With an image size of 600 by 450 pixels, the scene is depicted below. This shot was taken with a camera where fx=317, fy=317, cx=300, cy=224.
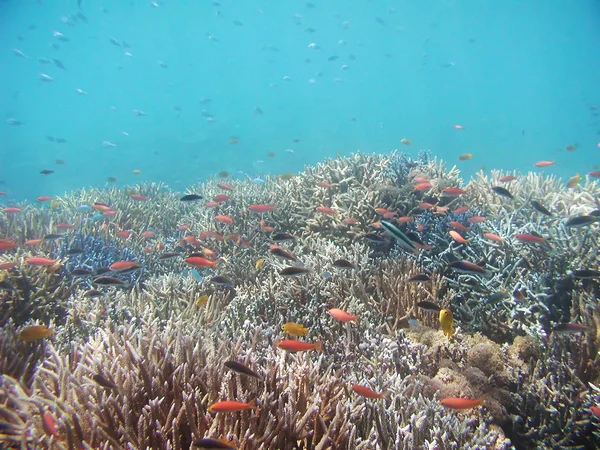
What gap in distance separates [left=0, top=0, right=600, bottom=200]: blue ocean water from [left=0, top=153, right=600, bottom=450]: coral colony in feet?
106

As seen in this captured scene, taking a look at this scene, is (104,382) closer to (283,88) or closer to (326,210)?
(326,210)

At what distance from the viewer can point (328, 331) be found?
4.28m

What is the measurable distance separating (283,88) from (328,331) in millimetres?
157189

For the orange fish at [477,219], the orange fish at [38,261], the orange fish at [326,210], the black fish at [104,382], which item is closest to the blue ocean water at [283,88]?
the orange fish at [326,210]

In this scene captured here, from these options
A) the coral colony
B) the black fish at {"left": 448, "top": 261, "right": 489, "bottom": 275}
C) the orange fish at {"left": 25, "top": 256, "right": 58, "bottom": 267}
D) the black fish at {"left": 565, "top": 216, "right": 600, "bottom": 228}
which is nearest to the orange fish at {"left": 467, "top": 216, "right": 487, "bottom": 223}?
the coral colony

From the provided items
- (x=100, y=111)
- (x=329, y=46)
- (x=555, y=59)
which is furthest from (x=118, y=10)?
(x=555, y=59)

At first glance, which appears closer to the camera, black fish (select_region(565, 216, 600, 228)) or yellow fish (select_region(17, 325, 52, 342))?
yellow fish (select_region(17, 325, 52, 342))

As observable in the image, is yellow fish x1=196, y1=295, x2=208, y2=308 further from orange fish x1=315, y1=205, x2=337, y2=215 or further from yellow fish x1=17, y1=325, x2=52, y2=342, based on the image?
orange fish x1=315, y1=205, x2=337, y2=215

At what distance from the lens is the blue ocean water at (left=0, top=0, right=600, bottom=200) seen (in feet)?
175

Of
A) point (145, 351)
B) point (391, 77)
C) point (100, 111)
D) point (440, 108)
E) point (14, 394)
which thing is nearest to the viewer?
point (14, 394)

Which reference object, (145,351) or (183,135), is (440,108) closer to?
(183,135)

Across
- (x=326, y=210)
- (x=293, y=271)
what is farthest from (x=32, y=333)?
(x=326, y=210)

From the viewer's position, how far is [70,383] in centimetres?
268

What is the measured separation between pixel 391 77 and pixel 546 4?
266ft
